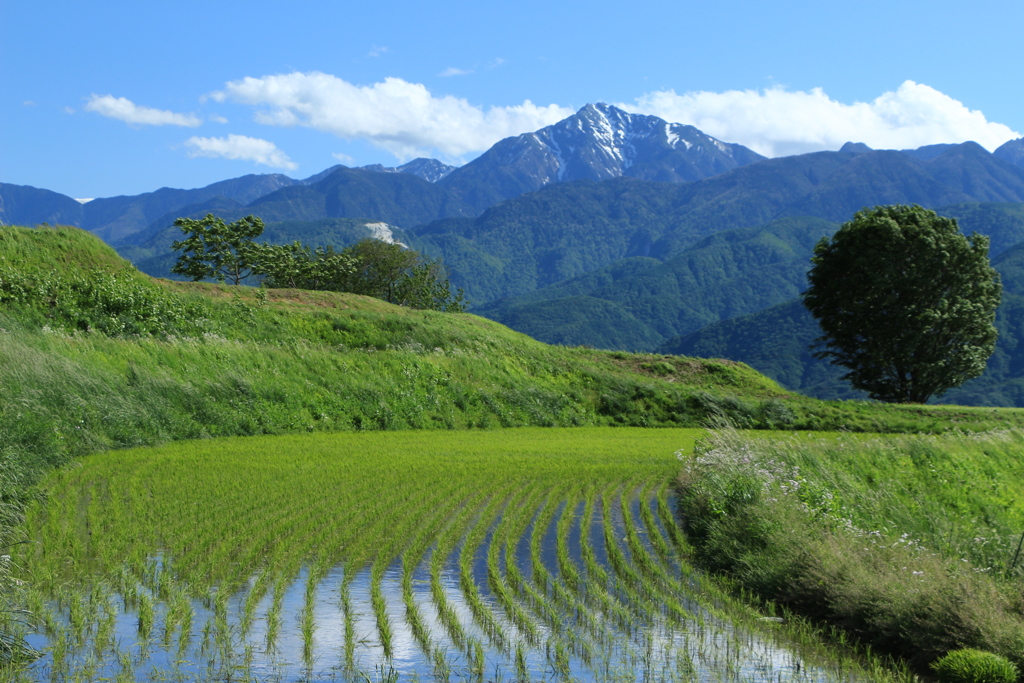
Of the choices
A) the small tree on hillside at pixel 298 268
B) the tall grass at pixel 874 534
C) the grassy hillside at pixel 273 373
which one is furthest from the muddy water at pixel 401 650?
the small tree on hillside at pixel 298 268

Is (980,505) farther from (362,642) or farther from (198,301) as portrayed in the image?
(198,301)

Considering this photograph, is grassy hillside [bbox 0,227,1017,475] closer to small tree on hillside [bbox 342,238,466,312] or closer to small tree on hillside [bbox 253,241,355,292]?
small tree on hillside [bbox 253,241,355,292]

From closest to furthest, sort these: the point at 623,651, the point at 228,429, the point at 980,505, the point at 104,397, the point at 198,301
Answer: the point at 623,651 < the point at 980,505 < the point at 104,397 < the point at 228,429 < the point at 198,301

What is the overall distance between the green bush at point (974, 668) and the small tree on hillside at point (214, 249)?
77.2m

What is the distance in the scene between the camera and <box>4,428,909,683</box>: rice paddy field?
7.00 meters

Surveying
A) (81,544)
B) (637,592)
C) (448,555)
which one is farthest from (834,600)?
(81,544)

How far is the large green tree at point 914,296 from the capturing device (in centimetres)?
4900

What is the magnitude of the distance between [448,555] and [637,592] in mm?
2774

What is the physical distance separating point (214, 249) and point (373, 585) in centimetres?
7773

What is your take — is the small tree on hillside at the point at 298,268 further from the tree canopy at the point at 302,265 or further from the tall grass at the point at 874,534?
the tall grass at the point at 874,534

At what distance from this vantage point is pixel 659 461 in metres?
21.9

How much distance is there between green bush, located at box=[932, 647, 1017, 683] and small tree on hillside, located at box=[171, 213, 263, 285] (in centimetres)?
7722

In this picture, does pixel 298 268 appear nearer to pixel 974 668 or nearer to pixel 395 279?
pixel 395 279

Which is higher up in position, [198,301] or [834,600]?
[198,301]
